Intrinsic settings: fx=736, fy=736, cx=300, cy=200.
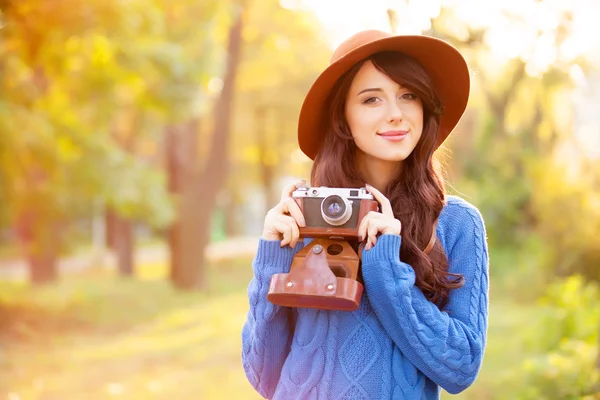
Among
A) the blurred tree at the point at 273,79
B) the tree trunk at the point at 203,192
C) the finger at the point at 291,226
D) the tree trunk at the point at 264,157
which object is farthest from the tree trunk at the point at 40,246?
the finger at the point at 291,226

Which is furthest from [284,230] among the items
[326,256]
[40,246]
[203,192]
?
[203,192]

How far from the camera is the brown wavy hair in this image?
1961mm

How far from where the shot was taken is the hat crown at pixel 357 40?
2.08m

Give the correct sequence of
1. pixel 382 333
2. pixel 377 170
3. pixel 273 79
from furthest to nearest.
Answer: pixel 273 79, pixel 377 170, pixel 382 333

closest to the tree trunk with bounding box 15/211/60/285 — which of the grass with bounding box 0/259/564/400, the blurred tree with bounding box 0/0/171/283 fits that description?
the blurred tree with bounding box 0/0/171/283

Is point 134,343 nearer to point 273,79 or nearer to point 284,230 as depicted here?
point 284,230

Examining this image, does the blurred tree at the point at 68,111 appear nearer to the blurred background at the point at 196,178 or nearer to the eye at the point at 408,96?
the blurred background at the point at 196,178

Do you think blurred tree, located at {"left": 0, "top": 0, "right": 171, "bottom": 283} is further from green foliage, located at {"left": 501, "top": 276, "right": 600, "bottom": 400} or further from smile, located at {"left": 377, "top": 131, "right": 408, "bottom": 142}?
smile, located at {"left": 377, "top": 131, "right": 408, "bottom": 142}

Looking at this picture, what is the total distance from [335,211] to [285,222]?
14cm

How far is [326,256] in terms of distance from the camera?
1.89 metres

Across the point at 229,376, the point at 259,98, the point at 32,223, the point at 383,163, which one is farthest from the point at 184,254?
the point at 383,163

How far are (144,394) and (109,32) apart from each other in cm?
435

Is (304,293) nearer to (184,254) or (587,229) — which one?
(587,229)

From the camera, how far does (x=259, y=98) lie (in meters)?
21.0
